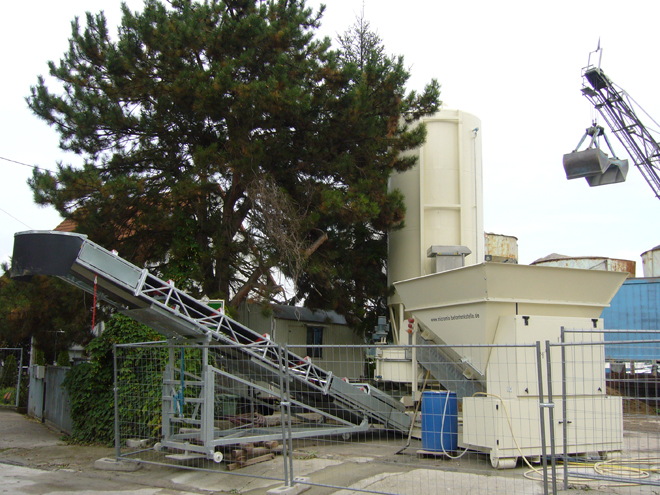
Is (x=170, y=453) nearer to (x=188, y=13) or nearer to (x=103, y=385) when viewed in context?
(x=103, y=385)

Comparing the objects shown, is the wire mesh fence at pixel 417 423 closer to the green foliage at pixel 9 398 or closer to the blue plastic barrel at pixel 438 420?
the blue plastic barrel at pixel 438 420

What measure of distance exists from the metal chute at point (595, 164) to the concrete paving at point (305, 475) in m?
10.3

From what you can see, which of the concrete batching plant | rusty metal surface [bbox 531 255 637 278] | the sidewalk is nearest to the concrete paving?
the sidewalk

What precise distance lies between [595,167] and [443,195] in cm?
437

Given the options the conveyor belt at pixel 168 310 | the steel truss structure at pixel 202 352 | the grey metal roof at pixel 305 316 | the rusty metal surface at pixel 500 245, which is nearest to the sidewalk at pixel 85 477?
the steel truss structure at pixel 202 352

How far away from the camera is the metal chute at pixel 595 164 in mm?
15289

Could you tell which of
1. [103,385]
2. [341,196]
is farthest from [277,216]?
[103,385]

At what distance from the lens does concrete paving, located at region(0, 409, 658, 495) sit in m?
6.41

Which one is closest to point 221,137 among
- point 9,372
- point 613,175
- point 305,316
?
point 305,316

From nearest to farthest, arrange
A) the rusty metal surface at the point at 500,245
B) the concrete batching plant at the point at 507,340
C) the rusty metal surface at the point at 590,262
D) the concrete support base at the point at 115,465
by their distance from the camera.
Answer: the concrete batching plant at the point at 507,340
the concrete support base at the point at 115,465
the rusty metal surface at the point at 500,245
the rusty metal surface at the point at 590,262

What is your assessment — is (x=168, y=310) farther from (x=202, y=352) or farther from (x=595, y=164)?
(x=595, y=164)

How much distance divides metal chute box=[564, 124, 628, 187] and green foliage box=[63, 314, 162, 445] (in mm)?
12208

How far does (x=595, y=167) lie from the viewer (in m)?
15.3

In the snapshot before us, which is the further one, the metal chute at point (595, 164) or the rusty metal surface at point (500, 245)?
the rusty metal surface at point (500, 245)
